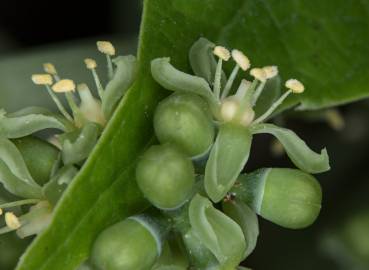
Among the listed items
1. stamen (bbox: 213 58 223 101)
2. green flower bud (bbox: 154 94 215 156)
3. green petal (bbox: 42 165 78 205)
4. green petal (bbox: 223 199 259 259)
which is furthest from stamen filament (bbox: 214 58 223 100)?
green petal (bbox: 42 165 78 205)

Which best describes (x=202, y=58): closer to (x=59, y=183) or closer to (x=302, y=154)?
(x=302, y=154)

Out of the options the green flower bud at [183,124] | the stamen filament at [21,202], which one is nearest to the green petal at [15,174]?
the stamen filament at [21,202]

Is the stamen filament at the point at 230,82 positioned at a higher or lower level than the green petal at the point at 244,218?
higher

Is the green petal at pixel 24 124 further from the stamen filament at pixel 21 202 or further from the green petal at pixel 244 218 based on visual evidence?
the green petal at pixel 244 218

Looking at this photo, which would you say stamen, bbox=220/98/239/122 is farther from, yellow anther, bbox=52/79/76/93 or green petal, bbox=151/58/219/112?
yellow anther, bbox=52/79/76/93

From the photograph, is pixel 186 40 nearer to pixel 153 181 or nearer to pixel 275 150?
pixel 153 181
